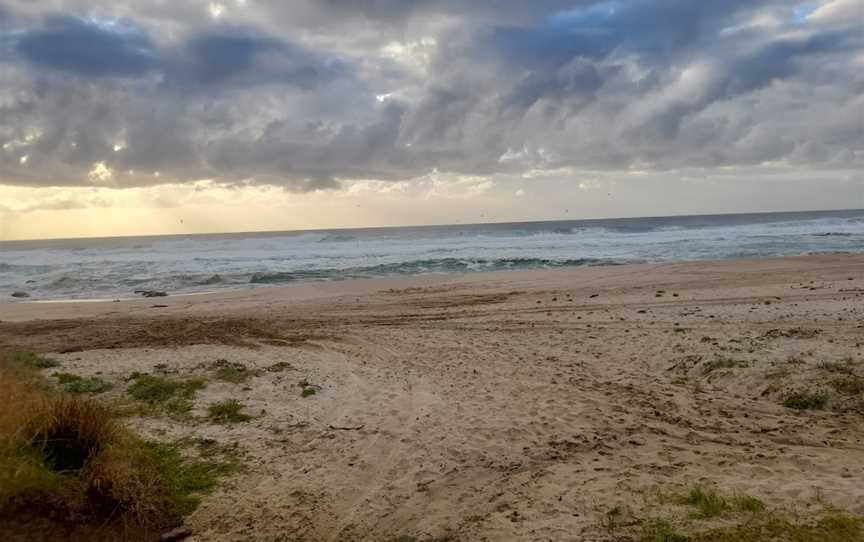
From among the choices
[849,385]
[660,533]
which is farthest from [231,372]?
[849,385]

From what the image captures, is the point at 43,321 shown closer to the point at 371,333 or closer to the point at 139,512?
the point at 371,333

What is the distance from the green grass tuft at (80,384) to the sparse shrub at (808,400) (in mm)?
8717

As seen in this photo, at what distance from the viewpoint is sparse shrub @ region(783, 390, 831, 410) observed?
6.79 meters

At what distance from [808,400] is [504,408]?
347 centimetres

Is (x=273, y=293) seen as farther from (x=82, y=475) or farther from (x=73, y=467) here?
(x=82, y=475)

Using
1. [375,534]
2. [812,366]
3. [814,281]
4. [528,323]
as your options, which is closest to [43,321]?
[528,323]

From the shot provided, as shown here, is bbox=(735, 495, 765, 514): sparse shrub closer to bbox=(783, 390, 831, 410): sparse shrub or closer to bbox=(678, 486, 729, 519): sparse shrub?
bbox=(678, 486, 729, 519): sparse shrub

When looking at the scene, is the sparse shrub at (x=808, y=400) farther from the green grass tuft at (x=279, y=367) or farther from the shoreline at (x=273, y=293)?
the shoreline at (x=273, y=293)

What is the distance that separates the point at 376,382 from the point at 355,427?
2.07m

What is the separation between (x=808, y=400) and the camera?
6.88 metres

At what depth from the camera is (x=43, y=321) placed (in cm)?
1591

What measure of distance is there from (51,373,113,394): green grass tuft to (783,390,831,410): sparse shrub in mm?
8717

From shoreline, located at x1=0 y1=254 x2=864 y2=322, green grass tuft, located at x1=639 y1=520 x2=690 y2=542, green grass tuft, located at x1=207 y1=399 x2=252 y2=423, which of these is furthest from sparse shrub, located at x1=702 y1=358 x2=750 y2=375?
shoreline, located at x1=0 y1=254 x2=864 y2=322

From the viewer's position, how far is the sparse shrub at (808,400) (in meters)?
6.79
